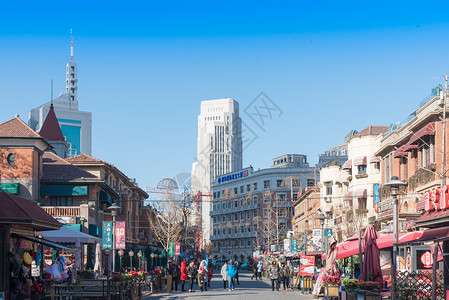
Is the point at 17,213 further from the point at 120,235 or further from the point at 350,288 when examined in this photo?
the point at 120,235

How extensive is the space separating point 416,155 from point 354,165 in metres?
16.5

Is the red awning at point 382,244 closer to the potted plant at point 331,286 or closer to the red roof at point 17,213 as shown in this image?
the potted plant at point 331,286

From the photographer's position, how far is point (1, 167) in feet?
149

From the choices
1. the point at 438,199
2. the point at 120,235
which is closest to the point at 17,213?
the point at 438,199

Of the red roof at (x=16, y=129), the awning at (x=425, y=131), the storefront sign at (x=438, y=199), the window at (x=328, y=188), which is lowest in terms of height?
the storefront sign at (x=438, y=199)

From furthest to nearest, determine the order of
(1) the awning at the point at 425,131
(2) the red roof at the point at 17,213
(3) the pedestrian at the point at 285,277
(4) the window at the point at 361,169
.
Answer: (4) the window at the point at 361,169 → (3) the pedestrian at the point at 285,277 → (1) the awning at the point at 425,131 → (2) the red roof at the point at 17,213

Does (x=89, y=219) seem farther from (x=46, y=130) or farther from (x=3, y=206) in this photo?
(x=3, y=206)

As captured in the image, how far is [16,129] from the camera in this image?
4691 centimetres

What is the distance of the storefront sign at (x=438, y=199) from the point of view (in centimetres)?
1962

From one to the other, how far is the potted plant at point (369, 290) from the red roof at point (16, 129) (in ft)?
104

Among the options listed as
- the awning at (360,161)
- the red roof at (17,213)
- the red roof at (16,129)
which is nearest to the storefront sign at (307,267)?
the awning at (360,161)

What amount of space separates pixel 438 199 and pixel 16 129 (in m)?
33.9

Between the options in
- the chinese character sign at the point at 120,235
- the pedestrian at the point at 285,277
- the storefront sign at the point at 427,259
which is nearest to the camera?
the storefront sign at the point at 427,259

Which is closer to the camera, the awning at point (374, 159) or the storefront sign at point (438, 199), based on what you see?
the storefront sign at point (438, 199)
